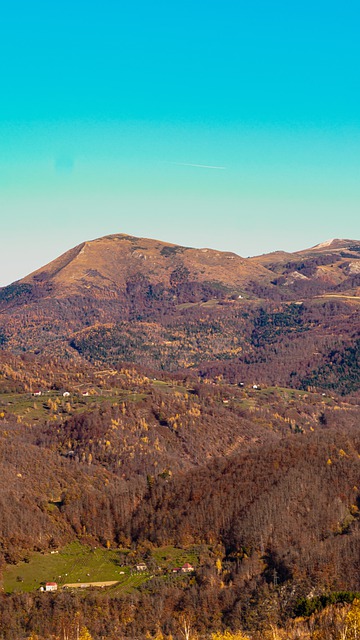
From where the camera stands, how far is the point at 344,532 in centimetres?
17600

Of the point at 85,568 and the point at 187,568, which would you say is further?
the point at 85,568

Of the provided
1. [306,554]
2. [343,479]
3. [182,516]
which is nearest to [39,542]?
[182,516]

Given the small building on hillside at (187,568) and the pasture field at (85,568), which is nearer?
the pasture field at (85,568)

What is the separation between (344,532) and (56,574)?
6841 centimetres

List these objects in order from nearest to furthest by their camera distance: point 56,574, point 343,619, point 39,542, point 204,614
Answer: point 343,619
point 204,614
point 56,574
point 39,542

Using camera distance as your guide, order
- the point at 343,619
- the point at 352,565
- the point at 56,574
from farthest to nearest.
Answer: the point at 56,574 → the point at 352,565 → the point at 343,619

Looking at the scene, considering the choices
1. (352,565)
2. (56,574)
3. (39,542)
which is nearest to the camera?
(352,565)

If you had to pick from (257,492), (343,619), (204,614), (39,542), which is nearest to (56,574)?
(39,542)

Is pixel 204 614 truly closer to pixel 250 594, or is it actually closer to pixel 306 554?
pixel 250 594

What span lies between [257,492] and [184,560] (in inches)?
1225

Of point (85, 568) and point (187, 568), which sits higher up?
point (85, 568)

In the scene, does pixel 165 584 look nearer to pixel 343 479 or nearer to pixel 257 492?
pixel 257 492

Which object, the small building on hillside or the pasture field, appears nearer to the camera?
the pasture field

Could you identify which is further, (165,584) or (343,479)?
(343,479)
